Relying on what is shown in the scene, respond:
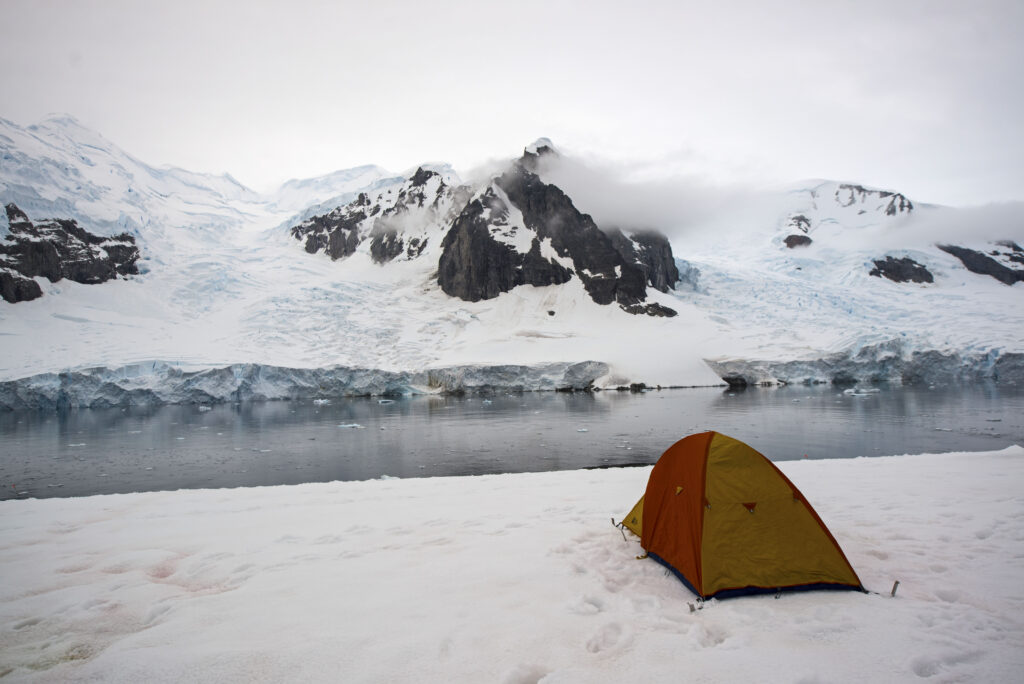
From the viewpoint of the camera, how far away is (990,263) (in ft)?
427

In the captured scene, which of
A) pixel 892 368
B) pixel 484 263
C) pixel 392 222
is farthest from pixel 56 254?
pixel 892 368

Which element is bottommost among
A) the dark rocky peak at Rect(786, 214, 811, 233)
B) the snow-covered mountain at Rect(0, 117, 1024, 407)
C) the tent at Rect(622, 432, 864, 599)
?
the tent at Rect(622, 432, 864, 599)

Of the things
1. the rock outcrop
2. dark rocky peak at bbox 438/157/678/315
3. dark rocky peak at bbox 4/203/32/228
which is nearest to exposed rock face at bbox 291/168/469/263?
dark rocky peak at bbox 438/157/678/315

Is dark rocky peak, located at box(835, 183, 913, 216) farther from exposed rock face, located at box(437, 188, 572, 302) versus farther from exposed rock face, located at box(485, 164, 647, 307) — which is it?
exposed rock face, located at box(437, 188, 572, 302)

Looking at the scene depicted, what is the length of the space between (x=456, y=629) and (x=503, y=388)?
2400 inches

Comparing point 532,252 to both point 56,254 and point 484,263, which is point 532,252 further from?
point 56,254

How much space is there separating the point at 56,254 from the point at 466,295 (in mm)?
66923

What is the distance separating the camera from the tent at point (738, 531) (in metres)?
5.48

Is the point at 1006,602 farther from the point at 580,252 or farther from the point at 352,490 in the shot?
the point at 580,252

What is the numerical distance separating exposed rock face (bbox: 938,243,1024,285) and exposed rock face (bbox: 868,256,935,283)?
25.6 metres

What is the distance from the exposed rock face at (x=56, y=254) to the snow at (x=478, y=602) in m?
90.5

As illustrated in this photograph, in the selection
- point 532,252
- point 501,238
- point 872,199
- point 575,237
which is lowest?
point 532,252

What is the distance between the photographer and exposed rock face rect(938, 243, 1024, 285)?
423 ft

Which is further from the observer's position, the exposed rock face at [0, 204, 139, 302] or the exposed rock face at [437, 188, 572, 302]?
the exposed rock face at [437, 188, 572, 302]
